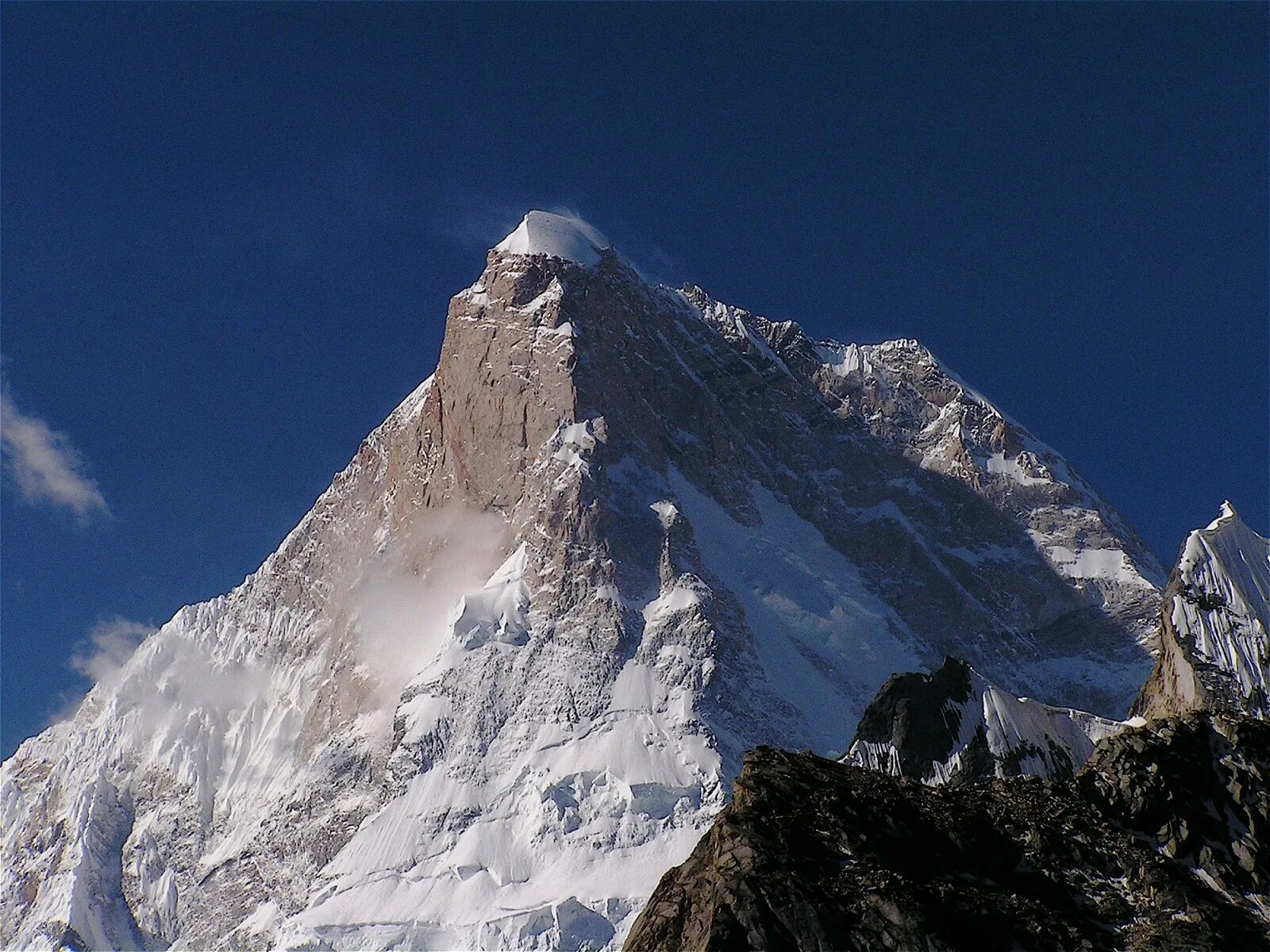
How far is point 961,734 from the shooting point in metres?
64.8

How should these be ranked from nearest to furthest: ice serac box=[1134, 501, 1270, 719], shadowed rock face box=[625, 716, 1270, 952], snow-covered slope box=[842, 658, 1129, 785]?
A: shadowed rock face box=[625, 716, 1270, 952] < ice serac box=[1134, 501, 1270, 719] < snow-covered slope box=[842, 658, 1129, 785]

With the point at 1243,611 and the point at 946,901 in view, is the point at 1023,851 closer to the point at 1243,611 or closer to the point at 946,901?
the point at 946,901

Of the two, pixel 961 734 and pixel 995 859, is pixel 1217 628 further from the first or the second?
pixel 995 859

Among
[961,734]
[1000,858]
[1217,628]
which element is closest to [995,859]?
[1000,858]

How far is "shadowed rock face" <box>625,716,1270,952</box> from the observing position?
37.0m

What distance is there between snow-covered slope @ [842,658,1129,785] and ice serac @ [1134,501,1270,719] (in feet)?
11.8

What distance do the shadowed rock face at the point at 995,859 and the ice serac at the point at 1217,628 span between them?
511 inches

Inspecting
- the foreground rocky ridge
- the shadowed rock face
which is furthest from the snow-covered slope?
the shadowed rock face

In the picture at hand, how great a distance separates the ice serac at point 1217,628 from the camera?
201 feet

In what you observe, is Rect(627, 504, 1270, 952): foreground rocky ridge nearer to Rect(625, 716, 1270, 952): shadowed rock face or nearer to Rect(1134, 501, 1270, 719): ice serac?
Rect(625, 716, 1270, 952): shadowed rock face

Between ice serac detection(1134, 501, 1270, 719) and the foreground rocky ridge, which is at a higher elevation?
ice serac detection(1134, 501, 1270, 719)

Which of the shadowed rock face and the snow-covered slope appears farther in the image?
the snow-covered slope

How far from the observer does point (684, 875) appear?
1608 inches

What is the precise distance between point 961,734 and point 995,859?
23445 mm
